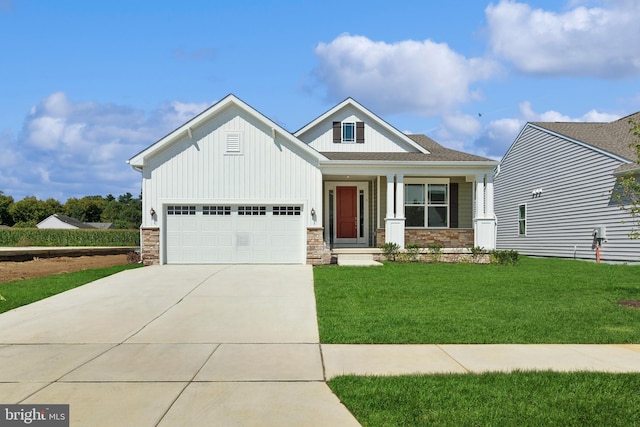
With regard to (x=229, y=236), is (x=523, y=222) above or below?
above

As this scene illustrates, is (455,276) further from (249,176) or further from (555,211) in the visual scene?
(555,211)

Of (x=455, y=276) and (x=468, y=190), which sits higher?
(x=468, y=190)

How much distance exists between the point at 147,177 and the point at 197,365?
1213cm

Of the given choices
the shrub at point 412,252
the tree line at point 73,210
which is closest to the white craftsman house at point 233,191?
the shrub at point 412,252

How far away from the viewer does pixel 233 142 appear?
17.0m

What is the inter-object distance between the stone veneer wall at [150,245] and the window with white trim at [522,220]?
1768 centimetres

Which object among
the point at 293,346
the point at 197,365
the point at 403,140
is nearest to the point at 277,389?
the point at 197,365

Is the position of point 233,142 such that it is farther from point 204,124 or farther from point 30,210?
point 30,210

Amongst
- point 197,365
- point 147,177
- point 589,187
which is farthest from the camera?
point 589,187

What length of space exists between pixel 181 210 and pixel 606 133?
60.5 feet

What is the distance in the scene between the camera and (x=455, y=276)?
45.1 ft

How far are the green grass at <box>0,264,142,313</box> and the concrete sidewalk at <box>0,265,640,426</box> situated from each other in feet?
1.81

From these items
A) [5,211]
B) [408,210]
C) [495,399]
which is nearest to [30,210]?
[5,211]

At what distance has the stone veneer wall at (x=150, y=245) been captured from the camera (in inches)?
657
